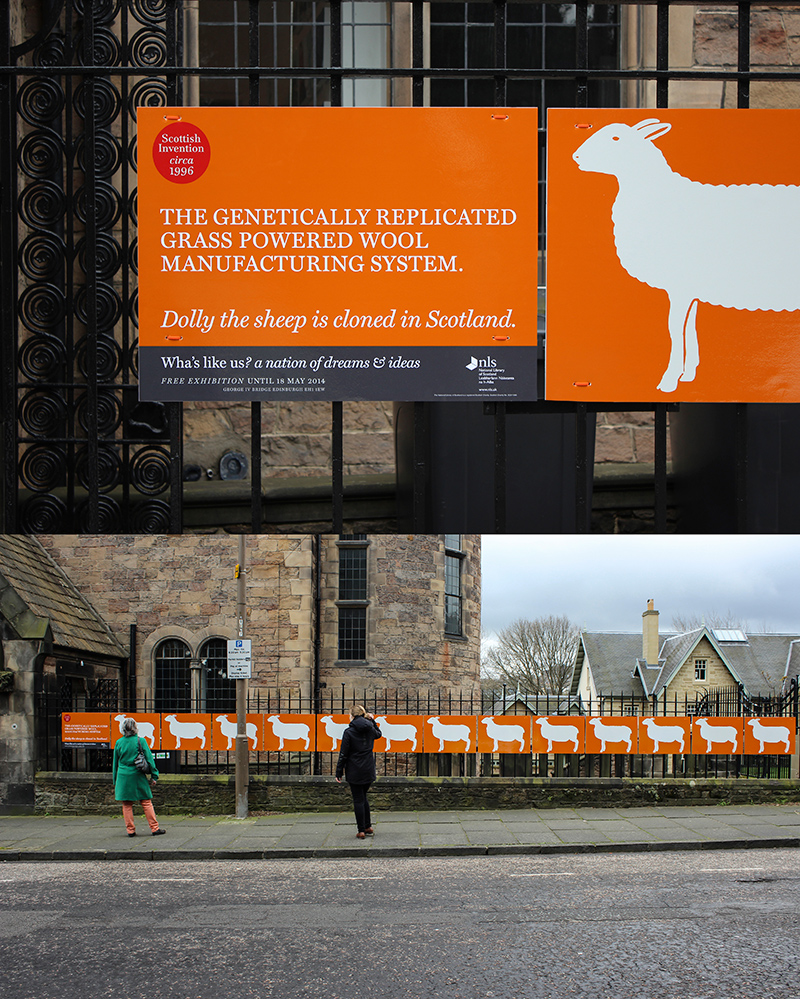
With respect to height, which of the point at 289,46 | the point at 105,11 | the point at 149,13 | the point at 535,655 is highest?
the point at 289,46

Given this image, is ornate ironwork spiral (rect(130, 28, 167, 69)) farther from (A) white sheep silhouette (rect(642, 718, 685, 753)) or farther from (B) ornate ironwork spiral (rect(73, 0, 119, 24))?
(A) white sheep silhouette (rect(642, 718, 685, 753))

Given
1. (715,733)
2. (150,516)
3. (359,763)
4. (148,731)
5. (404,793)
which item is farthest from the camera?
(715,733)

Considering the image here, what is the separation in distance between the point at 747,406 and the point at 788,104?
588 cm

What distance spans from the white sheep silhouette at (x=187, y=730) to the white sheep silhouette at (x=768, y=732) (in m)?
8.25

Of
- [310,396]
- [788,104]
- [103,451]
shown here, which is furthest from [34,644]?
[788,104]

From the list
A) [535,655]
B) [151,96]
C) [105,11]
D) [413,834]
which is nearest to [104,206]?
[151,96]

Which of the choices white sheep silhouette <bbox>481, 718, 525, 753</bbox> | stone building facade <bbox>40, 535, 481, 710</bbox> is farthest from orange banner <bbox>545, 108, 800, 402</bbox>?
stone building facade <bbox>40, 535, 481, 710</bbox>

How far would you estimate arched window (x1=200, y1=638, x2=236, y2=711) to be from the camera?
18.4 m

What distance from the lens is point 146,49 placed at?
952cm

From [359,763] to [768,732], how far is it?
6.94 m

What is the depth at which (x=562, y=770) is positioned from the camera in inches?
582

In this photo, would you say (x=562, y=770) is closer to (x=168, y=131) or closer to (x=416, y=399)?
(x=416, y=399)

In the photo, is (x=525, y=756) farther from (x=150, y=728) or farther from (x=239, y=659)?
(x=150, y=728)

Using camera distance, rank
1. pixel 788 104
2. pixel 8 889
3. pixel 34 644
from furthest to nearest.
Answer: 1. pixel 34 644
2. pixel 788 104
3. pixel 8 889
